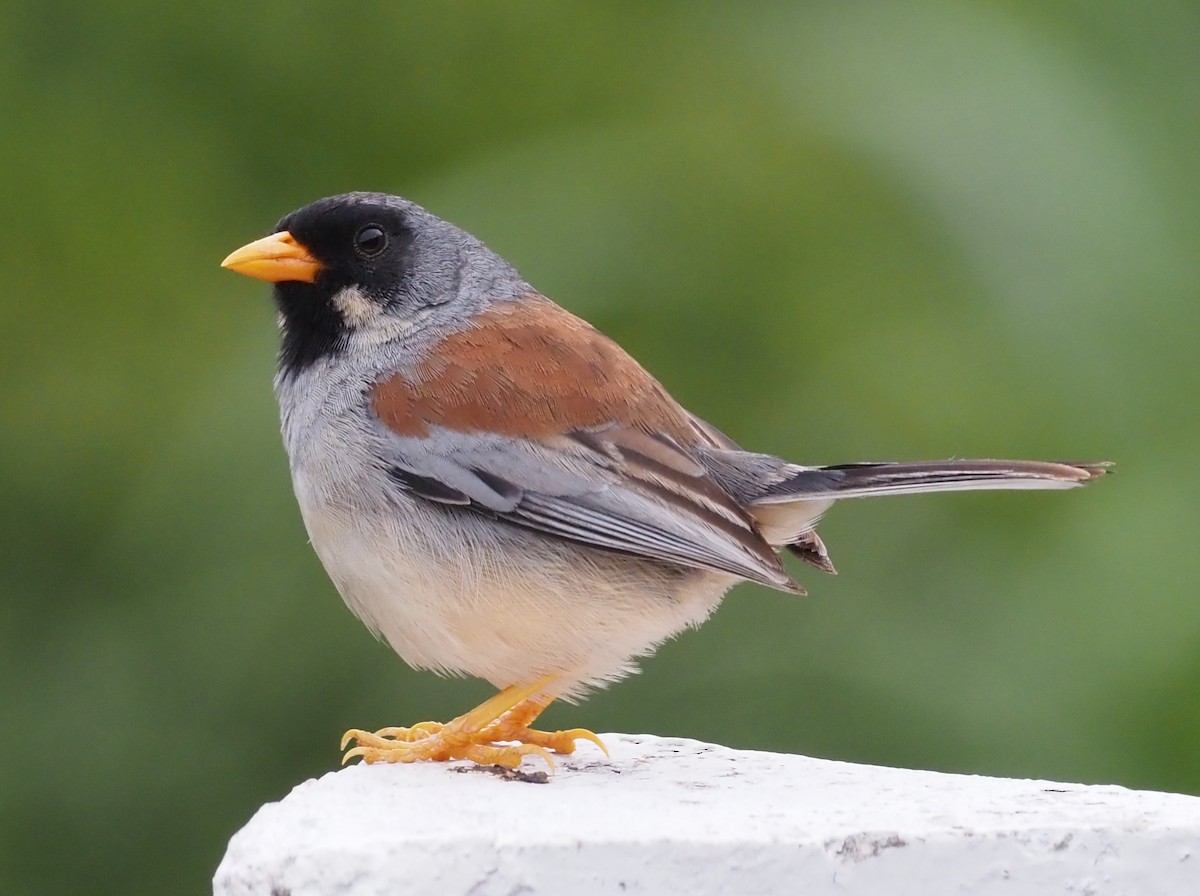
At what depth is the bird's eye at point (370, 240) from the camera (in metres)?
3.61

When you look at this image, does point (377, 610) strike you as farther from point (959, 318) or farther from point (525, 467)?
point (959, 318)

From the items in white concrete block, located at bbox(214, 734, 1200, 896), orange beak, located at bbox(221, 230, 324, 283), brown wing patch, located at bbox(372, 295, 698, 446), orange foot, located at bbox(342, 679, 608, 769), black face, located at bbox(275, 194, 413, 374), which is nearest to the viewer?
white concrete block, located at bbox(214, 734, 1200, 896)

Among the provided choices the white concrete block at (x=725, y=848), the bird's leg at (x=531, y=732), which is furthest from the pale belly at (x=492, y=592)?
the white concrete block at (x=725, y=848)

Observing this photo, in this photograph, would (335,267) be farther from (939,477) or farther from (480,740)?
(939,477)

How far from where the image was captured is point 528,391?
328 cm

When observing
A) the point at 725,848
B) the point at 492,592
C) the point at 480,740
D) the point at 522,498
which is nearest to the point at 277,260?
the point at 522,498

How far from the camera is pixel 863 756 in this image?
3.57m

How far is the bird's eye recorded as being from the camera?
142 inches

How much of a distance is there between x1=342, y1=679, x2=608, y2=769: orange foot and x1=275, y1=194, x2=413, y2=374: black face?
830mm

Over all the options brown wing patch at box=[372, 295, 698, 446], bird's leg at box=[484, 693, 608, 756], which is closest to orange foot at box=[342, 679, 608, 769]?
bird's leg at box=[484, 693, 608, 756]

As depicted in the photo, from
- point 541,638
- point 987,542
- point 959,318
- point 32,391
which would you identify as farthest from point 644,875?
point 32,391

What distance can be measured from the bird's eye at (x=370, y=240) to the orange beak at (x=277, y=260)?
0.10 meters

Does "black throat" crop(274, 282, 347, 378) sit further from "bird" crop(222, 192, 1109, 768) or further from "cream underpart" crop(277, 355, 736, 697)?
"cream underpart" crop(277, 355, 736, 697)

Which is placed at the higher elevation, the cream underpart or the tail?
the tail
